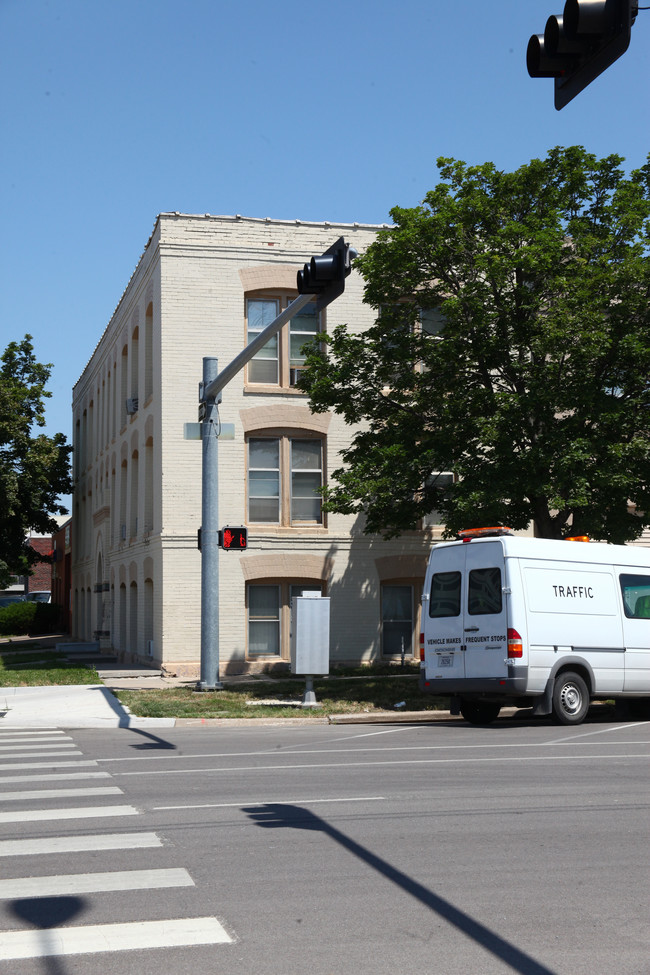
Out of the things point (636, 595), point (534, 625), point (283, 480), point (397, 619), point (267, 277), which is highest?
point (267, 277)

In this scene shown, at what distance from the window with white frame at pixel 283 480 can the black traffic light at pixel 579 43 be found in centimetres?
2092

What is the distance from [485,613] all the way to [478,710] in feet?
6.71

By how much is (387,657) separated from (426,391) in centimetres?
850

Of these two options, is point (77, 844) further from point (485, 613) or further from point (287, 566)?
point (287, 566)

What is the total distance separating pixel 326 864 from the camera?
6.75 metres

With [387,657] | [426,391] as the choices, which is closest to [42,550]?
[387,657]

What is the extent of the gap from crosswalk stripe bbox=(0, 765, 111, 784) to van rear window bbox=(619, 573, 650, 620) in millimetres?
9500

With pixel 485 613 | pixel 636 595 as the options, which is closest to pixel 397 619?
pixel 636 595

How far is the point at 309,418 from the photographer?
87.5 ft

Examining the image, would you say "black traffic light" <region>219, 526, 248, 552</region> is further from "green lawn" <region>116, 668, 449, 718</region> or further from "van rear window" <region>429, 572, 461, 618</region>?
"van rear window" <region>429, 572, 461, 618</region>

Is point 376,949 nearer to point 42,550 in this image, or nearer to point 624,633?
point 624,633

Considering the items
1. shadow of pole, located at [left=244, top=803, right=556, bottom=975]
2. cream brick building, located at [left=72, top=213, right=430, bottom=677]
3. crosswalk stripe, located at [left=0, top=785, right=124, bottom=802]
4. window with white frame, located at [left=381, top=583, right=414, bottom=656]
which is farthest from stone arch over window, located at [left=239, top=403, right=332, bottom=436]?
shadow of pole, located at [left=244, top=803, right=556, bottom=975]

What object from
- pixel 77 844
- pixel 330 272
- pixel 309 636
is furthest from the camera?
pixel 309 636

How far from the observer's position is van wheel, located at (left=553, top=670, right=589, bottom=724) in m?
16.0
